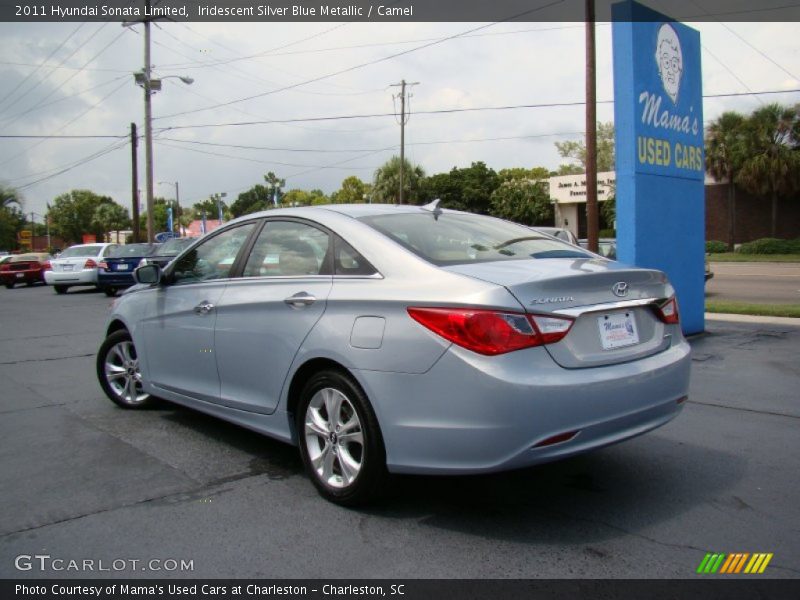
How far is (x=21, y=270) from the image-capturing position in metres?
29.9

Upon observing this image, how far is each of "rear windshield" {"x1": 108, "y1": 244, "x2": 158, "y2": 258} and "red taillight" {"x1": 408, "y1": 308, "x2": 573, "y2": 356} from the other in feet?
58.5

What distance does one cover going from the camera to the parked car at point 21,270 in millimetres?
29750

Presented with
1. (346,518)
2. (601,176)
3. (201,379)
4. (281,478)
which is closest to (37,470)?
(201,379)

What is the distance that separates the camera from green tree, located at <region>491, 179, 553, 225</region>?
55.8m

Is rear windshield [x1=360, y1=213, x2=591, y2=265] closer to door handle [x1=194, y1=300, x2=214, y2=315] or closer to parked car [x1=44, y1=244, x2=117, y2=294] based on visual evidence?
door handle [x1=194, y1=300, x2=214, y2=315]

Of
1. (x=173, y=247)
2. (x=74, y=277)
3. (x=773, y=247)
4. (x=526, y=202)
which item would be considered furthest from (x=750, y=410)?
(x=526, y=202)

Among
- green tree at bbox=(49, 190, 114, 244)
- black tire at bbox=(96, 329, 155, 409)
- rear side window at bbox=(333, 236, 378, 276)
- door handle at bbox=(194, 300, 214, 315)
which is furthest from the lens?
green tree at bbox=(49, 190, 114, 244)

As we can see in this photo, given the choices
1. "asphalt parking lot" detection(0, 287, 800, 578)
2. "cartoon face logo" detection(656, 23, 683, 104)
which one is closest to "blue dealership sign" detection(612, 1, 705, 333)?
"cartoon face logo" detection(656, 23, 683, 104)

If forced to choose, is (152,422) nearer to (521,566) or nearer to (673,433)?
(521,566)

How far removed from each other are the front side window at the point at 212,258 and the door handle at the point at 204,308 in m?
0.20

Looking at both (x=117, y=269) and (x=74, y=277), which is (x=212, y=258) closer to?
(x=117, y=269)

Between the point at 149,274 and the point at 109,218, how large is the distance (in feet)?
334
